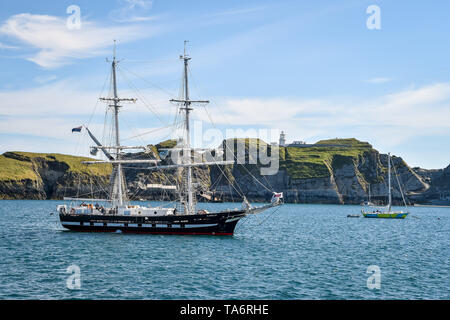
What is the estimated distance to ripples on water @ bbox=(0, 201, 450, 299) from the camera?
28406 millimetres

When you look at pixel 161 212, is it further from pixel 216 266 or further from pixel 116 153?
pixel 216 266

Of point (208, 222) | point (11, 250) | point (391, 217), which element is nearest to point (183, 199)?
point (208, 222)

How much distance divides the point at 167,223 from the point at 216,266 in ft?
73.1

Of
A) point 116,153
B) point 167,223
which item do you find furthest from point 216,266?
point 116,153

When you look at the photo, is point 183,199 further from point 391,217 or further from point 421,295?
point 391,217

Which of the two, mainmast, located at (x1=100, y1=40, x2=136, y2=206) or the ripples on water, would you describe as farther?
mainmast, located at (x1=100, y1=40, x2=136, y2=206)

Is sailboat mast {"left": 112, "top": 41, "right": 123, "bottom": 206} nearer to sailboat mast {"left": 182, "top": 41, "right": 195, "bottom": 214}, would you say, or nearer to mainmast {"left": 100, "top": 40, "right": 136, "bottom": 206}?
mainmast {"left": 100, "top": 40, "right": 136, "bottom": 206}

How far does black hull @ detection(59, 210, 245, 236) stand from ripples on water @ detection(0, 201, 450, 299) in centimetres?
181

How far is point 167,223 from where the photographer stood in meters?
58.2

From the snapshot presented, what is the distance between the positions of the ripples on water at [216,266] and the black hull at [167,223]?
1.81 m

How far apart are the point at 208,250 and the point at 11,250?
19.8 metres

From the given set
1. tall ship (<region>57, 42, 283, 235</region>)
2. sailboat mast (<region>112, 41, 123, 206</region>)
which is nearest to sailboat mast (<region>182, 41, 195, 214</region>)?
tall ship (<region>57, 42, 283, 235</region>)
